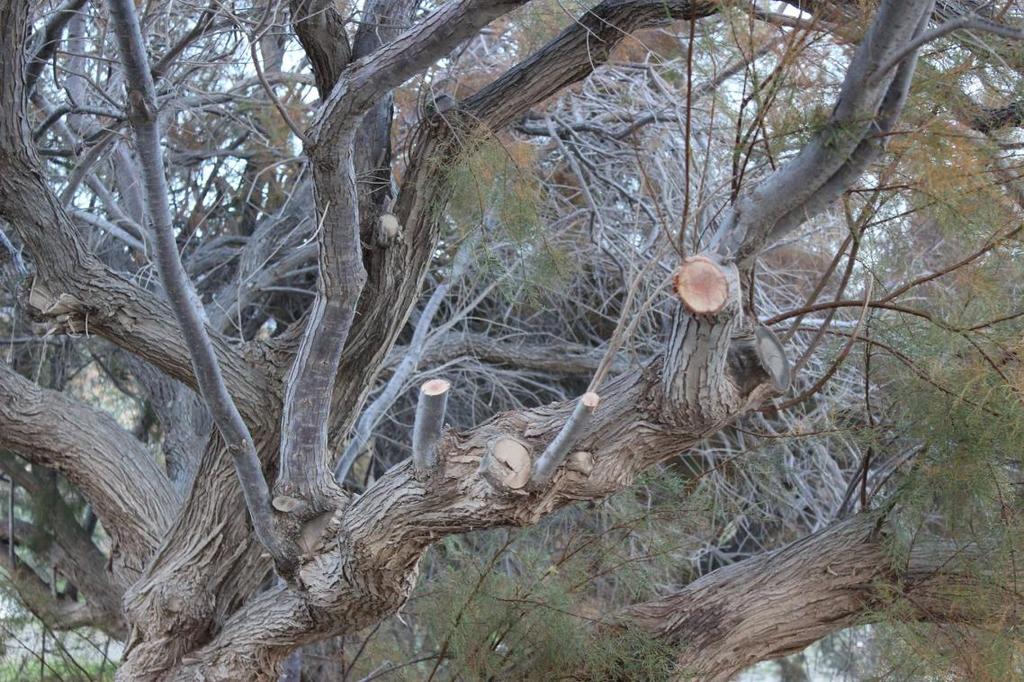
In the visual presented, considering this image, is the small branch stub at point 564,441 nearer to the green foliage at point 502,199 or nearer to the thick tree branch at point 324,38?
the green foliage at point 502,199

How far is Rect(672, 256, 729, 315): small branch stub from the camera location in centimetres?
179

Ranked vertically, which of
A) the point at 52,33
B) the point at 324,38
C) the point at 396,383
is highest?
the point at 52,33

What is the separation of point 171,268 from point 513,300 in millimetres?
1407

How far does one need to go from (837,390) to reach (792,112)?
212 cm

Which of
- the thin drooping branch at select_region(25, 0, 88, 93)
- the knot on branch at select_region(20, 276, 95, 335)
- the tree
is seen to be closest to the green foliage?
the tree

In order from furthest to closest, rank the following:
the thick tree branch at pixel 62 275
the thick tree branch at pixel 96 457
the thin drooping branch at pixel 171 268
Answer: the thick tree branch at pixel 96 457, the thick tree branch at pixel 62 275, the thin drooping branch at pixel 171 268

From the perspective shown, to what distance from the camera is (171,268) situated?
2057mm

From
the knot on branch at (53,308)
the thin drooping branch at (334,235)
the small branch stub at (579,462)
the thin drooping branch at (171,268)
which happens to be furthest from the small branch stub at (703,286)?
the knot on branch at (53,308)

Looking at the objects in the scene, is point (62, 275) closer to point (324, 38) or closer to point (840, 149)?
point (324, 38)

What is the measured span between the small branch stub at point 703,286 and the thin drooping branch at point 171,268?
97cm

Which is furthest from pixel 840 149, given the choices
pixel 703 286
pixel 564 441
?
pixel 564 441

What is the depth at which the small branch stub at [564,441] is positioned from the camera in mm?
1896

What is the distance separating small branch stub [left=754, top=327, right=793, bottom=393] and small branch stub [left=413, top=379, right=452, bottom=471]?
637 millimetres

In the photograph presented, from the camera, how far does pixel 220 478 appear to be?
119 inches
